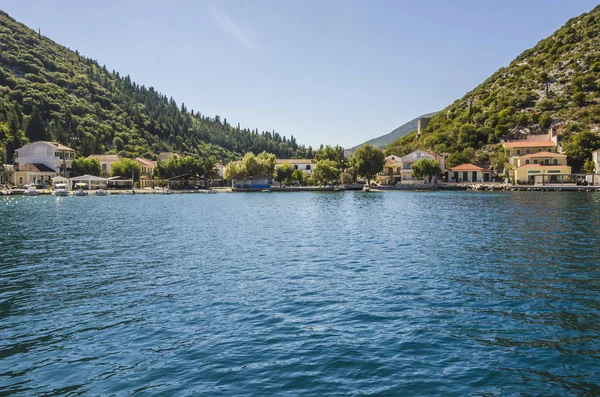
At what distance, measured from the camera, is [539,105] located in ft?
472

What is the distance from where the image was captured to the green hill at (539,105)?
12812 cm

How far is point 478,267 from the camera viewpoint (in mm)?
21750

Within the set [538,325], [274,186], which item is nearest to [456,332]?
[538,325]

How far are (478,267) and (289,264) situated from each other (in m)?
9.58

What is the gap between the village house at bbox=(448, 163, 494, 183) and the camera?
417 feet

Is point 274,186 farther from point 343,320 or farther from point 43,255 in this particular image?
point 343,320

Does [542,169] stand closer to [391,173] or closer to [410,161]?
[410,161]

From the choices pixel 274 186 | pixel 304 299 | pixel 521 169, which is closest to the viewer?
pixel 304 299

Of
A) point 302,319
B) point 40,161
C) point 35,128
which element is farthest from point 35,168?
point 302,319

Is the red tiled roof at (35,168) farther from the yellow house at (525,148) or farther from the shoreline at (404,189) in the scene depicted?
the yellow house at (525,148)

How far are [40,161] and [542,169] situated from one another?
138 m

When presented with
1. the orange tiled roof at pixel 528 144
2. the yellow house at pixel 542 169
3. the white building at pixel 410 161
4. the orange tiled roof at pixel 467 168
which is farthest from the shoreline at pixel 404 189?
the orange tiled roof at pixel 528 144

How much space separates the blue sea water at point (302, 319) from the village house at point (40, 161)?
110m

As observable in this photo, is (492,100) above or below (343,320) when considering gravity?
above
